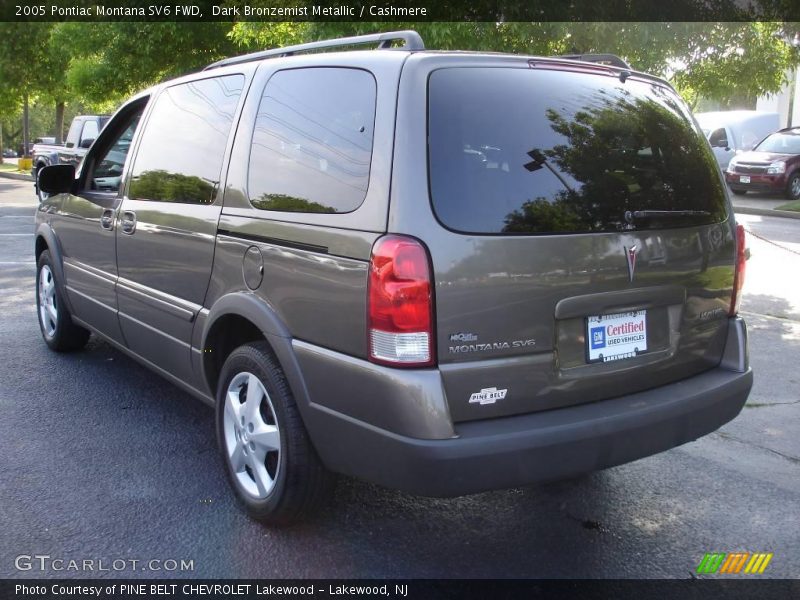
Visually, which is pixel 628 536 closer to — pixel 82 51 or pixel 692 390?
pixel 692 390

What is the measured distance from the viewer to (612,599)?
9.32 ft

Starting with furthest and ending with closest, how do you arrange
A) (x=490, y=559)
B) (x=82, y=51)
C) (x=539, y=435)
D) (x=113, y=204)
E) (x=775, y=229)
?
1. (x=82, y=51)
2. (x=775, y=229)
3. (x=113, y=204)
4. (x=490, y=559)
5. (x=539, y=435)

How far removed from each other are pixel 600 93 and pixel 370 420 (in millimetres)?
1565

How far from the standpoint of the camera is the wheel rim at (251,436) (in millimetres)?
3248

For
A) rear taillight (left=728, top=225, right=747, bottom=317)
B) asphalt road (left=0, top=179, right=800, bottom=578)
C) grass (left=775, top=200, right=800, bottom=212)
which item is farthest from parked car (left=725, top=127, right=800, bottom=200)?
rear taillight (left=728, top=225, right=747, bottom=317)

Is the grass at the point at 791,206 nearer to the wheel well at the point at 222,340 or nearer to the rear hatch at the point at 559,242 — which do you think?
the rear hatch at the point at 559,242

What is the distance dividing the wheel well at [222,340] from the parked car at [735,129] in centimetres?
2174

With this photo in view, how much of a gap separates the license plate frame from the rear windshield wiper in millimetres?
354

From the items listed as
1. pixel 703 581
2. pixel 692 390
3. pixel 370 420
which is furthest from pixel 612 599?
pixel 370 420

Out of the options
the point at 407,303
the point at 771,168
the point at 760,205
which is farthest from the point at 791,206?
the point at 407,303

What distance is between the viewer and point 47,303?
5.85 metres

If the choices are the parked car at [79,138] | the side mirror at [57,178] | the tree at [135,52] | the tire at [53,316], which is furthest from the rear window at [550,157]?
the parked car at [79,138]

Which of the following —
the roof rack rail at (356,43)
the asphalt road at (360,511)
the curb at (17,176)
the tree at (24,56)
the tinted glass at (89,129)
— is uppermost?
the tree at (24,56)

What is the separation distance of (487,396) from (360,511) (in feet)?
3.57
